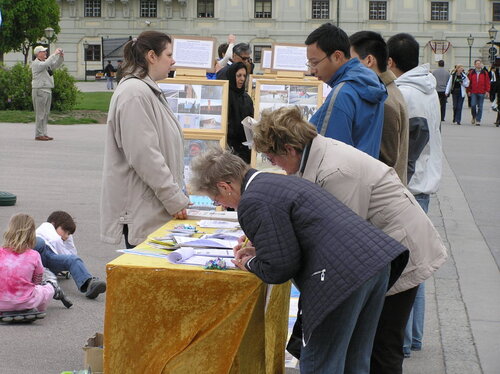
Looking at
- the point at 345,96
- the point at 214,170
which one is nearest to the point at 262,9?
the point at 345,96

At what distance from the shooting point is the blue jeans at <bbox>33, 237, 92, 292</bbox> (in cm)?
762

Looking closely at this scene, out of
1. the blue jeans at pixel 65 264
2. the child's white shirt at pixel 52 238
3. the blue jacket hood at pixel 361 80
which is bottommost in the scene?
the blue jeans at pixel 65 264

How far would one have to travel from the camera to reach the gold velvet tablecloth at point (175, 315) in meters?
4.39

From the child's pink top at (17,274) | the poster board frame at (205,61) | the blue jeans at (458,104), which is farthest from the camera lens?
the blue jeans at (458,104)

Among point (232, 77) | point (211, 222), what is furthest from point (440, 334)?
point (232, 77)

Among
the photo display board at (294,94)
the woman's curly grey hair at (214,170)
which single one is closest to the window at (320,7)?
the photo display board at (294,94)

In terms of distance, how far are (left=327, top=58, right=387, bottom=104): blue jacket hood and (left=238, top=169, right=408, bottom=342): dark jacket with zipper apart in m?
1.38

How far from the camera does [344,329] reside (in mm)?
3967

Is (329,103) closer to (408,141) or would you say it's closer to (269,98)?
(408,141)

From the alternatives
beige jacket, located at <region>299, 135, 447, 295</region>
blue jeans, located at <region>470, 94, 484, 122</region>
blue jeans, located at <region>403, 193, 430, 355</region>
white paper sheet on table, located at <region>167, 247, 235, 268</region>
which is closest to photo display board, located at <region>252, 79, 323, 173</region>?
blue jeans, located at <region>403, 193, 430, 355</region>

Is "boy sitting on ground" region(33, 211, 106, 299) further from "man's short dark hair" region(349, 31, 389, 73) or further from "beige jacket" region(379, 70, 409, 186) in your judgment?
"man's short dark hair" region(349, 31, 389, 73)

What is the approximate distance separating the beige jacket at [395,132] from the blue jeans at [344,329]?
5.61 ft

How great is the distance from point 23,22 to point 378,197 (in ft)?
218

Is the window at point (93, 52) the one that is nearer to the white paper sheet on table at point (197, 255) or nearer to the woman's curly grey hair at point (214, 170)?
the white paper sheet on table at point (197, 255)
